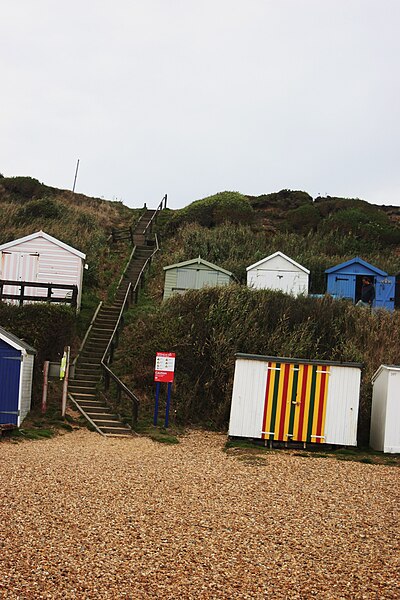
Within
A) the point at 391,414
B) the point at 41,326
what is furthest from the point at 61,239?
the point at 391,414

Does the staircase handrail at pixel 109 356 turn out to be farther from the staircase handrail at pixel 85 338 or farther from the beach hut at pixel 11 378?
the beach hut at pixel 11 378

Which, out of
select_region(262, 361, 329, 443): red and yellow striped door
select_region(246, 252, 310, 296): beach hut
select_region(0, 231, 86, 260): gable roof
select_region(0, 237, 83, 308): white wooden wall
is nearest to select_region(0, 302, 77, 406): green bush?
select_region(0, 237, 83, 308): white wooden wall

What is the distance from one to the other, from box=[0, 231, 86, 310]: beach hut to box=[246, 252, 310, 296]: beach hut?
7.55 metres

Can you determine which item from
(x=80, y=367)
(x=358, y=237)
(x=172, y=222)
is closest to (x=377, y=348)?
(x=80, y=367)

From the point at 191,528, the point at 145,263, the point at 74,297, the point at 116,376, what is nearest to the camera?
the point at 191,528

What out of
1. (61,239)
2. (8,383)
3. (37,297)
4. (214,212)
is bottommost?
(8,383)

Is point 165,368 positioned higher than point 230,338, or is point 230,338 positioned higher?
point 230,338

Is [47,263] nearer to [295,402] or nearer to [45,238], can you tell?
[45,238]

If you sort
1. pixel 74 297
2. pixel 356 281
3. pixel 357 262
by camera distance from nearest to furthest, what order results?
pixel 74 297
pixel 357 262
pixel 356 281

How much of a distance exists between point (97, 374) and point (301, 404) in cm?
775

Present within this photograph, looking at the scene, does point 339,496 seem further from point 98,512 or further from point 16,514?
point 16,514

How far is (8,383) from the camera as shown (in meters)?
17.6

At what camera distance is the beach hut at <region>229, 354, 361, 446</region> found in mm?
17641

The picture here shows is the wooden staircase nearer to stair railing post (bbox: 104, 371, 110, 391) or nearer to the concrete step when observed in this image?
the concrete step
